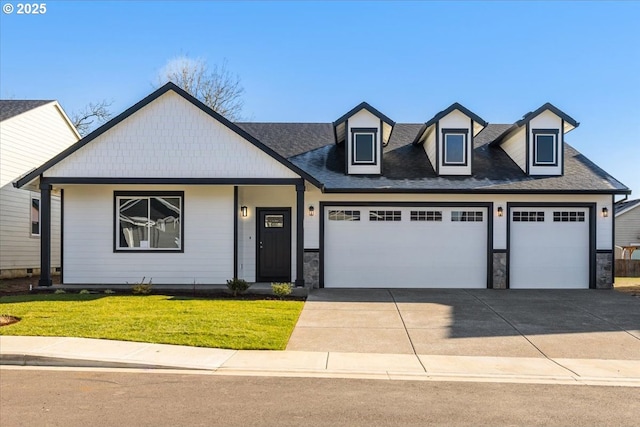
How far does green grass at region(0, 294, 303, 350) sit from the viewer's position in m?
8.80

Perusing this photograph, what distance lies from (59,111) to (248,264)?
11405mm

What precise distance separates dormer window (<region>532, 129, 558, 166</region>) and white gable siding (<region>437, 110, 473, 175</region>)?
2032 millimetres

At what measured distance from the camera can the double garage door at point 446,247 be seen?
1552 cm

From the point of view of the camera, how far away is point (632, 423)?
5352 millimetres

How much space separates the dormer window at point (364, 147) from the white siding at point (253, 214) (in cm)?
232

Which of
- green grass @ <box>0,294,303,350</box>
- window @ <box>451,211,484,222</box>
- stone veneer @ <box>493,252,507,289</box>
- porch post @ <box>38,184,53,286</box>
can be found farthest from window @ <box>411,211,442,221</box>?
porch post @ <box>38,184,53,286</box>

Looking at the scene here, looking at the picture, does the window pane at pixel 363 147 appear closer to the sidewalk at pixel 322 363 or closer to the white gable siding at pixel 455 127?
the white gable siding at pixel 455 127

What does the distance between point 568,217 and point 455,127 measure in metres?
4.30

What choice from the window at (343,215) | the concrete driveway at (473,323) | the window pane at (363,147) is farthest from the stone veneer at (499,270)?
the window pane at (363,147)

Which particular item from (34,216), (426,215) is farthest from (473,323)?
(34,216)

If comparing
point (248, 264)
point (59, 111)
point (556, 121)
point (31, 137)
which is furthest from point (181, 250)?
point (556, 121)

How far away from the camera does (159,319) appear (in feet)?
33.2

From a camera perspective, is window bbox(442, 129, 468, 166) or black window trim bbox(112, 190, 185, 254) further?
window bbox(442, 129, 468, 166)

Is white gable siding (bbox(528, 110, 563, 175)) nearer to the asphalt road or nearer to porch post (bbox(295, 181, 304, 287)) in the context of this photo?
porch post (bbox(295, 181, 304, 287))
